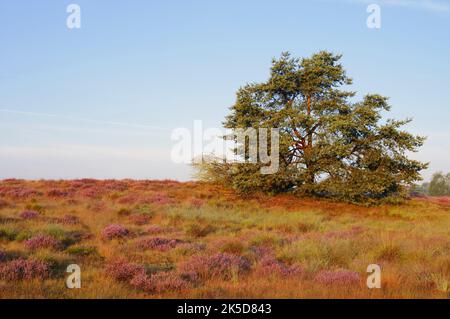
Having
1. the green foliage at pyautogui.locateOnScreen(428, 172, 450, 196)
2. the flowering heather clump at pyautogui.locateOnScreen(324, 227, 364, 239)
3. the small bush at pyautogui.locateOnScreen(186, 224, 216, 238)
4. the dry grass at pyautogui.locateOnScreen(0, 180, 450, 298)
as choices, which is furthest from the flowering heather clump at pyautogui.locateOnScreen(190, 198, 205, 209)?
the green foliage at pyautogui.locateOnScreen(428, 172, 450, 196)

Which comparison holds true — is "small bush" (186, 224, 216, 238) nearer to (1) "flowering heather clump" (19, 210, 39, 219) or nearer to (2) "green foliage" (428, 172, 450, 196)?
(1) "flowering heather clump" (19, 210, 39, 219)

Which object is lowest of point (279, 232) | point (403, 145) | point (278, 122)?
point (279, 232)

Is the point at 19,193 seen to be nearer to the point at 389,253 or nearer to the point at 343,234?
the point at 343,234

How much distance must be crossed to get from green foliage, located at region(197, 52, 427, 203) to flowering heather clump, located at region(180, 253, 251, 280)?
566 inches

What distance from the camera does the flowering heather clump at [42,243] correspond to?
9.64 m

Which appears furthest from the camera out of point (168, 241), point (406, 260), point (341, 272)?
point (168, 241)

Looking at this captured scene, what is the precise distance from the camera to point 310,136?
79.2 feet

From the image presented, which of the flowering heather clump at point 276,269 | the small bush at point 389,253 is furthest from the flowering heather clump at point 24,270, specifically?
the small bush at point 389,253

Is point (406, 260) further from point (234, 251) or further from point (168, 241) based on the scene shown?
point (168, 241)

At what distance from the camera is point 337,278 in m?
7.30

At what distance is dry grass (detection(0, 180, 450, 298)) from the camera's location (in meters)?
6.57

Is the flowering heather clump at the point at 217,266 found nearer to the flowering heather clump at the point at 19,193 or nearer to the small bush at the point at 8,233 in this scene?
the small bush at the point at 8,233
